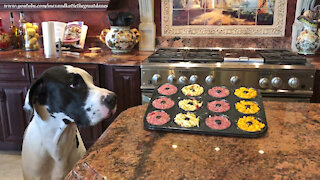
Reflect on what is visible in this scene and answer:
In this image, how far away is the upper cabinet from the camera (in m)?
2.97

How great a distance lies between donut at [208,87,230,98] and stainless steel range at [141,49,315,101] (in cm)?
94

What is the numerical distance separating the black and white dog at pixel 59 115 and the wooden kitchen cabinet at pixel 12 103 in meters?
1.32

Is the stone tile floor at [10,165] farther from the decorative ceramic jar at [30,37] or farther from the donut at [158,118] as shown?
the donut at [158,118]

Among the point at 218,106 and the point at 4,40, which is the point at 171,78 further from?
the point at 4,40

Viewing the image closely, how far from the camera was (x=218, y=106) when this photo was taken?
1207mm

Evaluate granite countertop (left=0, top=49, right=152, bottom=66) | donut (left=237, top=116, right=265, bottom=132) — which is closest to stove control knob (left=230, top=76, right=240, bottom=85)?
granite countertop (left=0, top=49, right=152, bottom=66)

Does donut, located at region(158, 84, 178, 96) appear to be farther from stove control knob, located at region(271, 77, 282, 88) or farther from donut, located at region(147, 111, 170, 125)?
stove control knob, located at region(271, 77, 282, 88)

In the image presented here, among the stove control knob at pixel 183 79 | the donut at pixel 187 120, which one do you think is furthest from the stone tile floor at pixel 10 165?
the donut at pixel 187 120

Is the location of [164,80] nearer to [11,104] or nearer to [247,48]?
[247,48]

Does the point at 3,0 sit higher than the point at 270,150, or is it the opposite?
the point at 3,0

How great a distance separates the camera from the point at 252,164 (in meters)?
0.87

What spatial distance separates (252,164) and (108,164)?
0.41m

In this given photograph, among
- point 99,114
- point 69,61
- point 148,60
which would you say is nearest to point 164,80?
point 148,60

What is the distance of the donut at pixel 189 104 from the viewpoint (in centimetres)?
121
